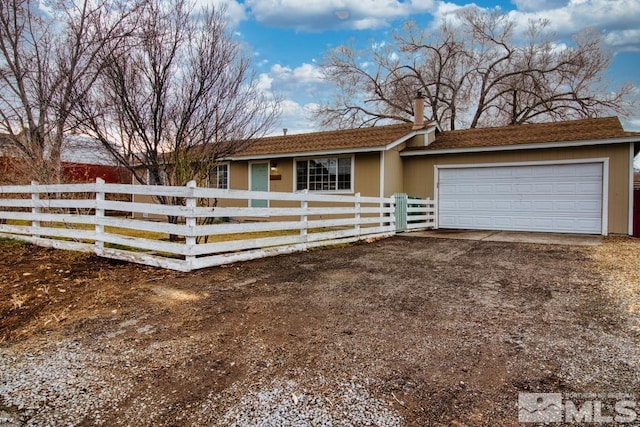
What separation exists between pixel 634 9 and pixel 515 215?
41.6ft

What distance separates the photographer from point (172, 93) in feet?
23.7

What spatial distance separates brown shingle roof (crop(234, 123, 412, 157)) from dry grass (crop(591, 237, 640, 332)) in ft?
19.7

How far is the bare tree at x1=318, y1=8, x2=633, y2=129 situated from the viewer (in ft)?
73.9

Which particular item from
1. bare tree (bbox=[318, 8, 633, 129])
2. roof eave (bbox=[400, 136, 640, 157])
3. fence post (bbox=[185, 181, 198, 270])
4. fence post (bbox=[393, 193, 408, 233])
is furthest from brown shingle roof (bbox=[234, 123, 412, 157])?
bare tree (bbox=[318, 8, 633, 129])

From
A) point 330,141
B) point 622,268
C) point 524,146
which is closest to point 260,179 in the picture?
point 330,141

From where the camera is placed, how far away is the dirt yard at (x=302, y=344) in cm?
202

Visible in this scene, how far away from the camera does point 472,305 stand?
3.76 m

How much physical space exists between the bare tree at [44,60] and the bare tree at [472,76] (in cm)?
1741

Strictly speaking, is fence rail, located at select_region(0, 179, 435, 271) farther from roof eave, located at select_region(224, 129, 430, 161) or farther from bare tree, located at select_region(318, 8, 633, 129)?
bare tree, located at select_region(318, 8, 633, 129)

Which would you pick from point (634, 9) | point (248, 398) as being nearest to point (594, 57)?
point (634, 9)

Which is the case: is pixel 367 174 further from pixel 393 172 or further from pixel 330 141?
pixel 330 141

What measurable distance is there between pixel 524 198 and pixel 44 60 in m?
14.1

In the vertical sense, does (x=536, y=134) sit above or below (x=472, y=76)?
below

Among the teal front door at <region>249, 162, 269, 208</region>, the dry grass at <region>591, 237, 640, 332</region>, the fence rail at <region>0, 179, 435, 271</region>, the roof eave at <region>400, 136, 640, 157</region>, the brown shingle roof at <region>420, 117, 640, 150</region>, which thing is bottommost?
the dry grass at <region>591, 237, 640, 332</region>
